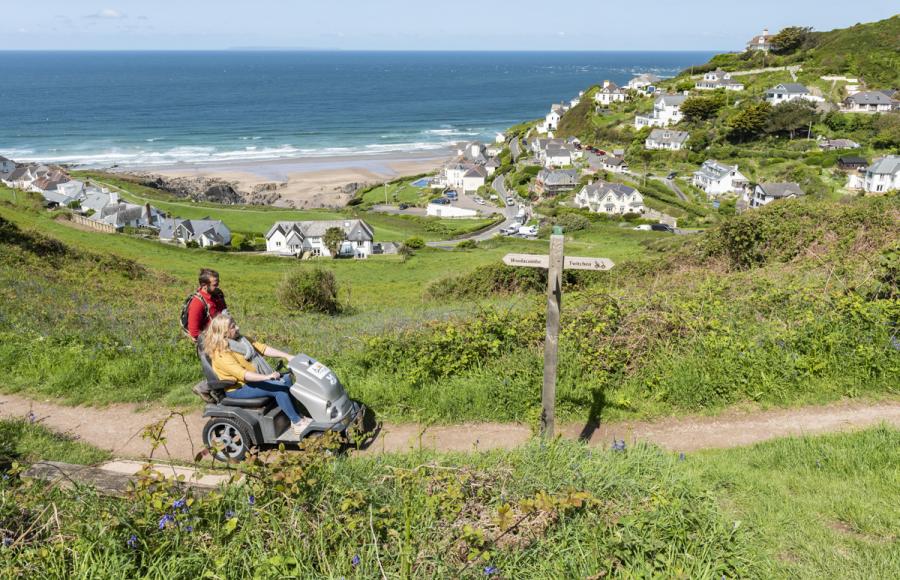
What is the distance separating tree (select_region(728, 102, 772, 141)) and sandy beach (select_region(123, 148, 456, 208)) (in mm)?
46017

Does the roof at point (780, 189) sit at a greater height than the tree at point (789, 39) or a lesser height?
lesser

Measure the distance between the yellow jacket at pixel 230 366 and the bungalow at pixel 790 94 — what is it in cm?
10570

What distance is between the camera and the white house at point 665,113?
102 meters

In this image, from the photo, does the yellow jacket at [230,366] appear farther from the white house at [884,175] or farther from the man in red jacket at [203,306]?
the white house at [884,175]

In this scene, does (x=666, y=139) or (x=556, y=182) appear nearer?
(x=556, y=182)

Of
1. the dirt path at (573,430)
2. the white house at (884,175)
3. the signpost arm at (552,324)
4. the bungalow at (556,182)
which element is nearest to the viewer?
the signpost arm at (552,324)

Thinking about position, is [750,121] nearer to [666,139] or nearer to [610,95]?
[666,139]

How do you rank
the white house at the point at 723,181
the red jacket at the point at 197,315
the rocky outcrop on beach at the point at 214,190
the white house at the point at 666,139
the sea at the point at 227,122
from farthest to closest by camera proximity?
the sea at the point at 227,122
the white house at the point at 666,139
the rocky outcrop on beach at the point at 214,190
the white house at the point at 723,181
the red jacket at the point at 197,315

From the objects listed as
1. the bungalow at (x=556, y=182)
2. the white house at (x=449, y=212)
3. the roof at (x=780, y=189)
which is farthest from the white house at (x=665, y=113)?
the white house at (x=449, y=212)

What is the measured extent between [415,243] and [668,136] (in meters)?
55.4

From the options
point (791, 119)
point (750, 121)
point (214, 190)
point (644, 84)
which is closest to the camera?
point (214, 190)

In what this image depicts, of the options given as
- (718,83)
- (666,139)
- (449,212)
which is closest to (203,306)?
(449,212)

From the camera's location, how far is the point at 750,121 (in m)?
86.7

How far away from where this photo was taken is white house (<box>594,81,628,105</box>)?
410ft
